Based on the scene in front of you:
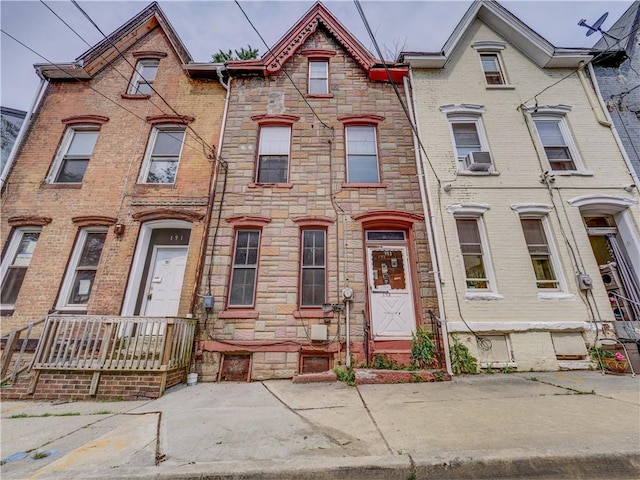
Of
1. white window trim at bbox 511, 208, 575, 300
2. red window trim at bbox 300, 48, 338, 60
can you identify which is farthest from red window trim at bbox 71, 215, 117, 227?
white window trim at bbox 511, 208, 575, 300

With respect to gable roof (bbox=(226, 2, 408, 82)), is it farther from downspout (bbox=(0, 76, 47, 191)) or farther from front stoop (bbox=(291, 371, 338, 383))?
front stoop (bbox=(291, 371, 338, 383))

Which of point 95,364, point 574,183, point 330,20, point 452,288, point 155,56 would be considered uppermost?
point 330,20

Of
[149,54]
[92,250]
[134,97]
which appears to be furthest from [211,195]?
[149,54]

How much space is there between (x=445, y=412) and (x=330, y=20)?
1115 centimetres

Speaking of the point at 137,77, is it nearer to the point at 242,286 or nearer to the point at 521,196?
the point at 242,286

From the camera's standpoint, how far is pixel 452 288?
628 cm

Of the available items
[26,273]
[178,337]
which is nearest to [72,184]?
[26,273]

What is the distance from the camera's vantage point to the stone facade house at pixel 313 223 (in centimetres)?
597

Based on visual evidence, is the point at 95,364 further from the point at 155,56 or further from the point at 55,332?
the point at 155,56

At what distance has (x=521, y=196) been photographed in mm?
7039

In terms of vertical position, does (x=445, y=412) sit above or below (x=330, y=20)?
below

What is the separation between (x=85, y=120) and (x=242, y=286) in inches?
287

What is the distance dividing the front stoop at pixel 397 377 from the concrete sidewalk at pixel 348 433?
23 cm

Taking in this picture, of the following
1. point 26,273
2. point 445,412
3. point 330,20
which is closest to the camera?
point 445,412
